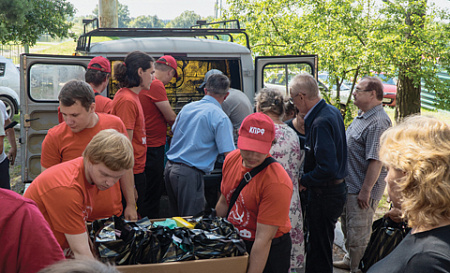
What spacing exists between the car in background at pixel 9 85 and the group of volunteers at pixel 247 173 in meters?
9.29

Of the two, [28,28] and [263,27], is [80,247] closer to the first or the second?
[263,27]

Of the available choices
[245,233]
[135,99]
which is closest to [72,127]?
[135,99]

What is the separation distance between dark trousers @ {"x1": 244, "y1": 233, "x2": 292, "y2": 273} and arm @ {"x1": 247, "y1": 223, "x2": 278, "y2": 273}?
0.46 ft

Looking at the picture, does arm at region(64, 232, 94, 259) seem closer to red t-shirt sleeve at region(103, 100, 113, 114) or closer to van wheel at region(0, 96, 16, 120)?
red t-shirt sleeve at region(103, 100, 113, 114)

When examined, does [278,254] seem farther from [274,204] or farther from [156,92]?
[156,92]

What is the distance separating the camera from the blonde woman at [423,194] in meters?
1.44

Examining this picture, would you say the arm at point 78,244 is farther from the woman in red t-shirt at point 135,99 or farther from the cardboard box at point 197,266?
the woman in red t-shirt at point 135,99

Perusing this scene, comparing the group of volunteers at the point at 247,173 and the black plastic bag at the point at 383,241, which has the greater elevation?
the group of volunteers at the point at 247,173

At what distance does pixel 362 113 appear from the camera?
4203mm

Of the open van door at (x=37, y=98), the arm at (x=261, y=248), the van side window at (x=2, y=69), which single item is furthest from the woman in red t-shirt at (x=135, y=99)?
the van side window at (x=2, y=69)

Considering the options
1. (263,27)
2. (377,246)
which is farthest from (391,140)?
(263,27)

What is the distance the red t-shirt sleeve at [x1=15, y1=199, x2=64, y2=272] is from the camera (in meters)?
1.36

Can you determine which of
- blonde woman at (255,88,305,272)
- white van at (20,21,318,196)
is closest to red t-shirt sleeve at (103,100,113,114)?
white van at (20,21,318,196)

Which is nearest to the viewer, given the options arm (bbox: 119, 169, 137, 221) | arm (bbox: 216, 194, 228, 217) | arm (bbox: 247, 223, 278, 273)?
arm (bbox: 247, 223, 278, 273)
